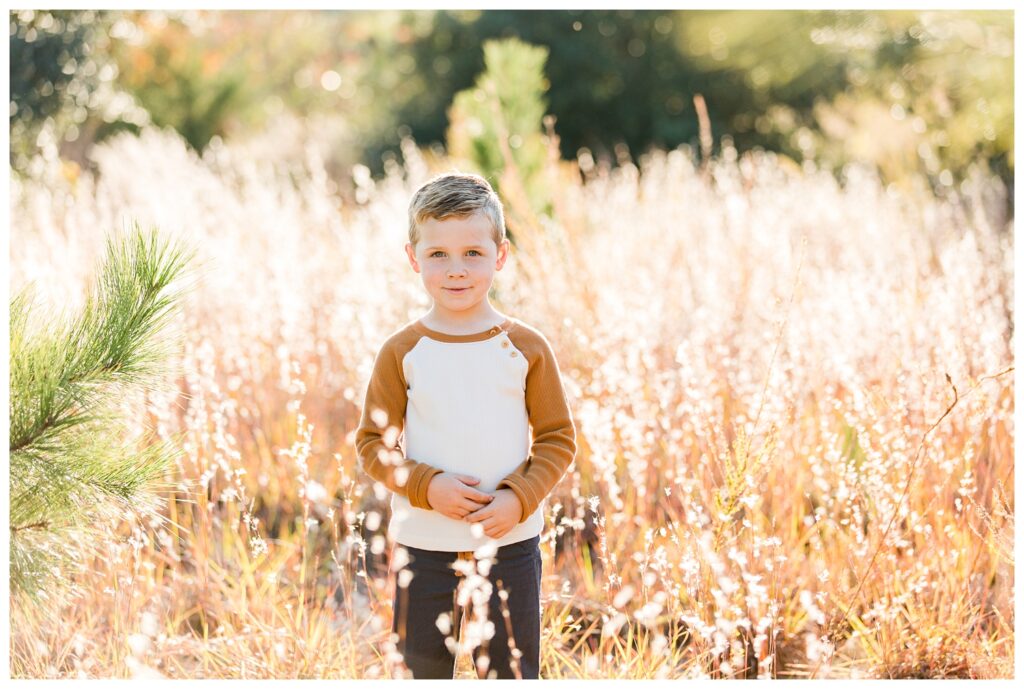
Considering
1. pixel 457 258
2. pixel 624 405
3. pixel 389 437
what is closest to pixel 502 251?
pixel 457 258

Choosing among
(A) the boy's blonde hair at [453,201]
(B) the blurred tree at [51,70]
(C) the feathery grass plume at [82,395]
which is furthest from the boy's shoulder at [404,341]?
(B) the blurred tree at [51,70]

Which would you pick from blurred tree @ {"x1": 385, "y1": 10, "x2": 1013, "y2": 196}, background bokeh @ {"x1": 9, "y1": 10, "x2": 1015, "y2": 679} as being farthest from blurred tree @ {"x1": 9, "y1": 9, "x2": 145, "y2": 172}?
blurred tree @ {"x1": 385, "y1": 10, "x2": 1013, "y2": 196}

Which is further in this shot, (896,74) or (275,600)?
(896,74)

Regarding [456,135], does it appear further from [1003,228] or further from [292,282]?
[1003,228]

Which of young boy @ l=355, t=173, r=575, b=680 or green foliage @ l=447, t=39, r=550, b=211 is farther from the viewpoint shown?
green foliage @ l=447, t=39, r=550, b=211

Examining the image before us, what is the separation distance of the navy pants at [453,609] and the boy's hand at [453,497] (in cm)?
11

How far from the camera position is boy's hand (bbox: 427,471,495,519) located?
1349mm

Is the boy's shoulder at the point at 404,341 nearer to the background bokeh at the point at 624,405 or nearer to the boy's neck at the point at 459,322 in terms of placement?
the boy's neck at the point at 459,322

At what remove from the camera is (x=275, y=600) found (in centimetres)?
188

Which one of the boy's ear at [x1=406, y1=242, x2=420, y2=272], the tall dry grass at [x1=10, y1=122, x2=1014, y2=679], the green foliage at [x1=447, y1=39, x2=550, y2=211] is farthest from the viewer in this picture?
the green foliage at [x1=447, y1=39, x2=550, y2=211]

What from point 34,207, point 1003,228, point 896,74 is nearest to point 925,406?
point 1003,228

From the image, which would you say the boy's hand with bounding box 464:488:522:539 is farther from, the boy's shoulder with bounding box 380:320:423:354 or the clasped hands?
the boy's shoulder with bounding box 380:320:423:354
